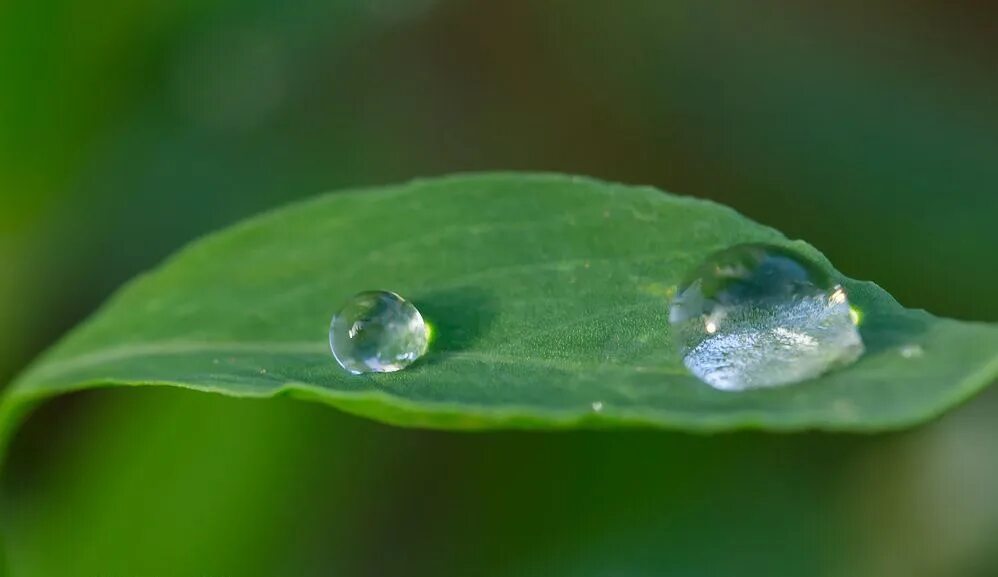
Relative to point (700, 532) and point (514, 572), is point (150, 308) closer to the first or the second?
point (514, 572)

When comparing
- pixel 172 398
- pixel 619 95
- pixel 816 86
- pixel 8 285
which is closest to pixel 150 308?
pixel 172 398

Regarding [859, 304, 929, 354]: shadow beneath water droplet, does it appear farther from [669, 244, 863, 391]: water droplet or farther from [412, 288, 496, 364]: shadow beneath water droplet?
[412, 288, 496, 364]: shadow beneath water droplet

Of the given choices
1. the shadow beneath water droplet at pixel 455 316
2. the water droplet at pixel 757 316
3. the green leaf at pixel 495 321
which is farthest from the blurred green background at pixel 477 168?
the water droplet at pixel 757 316

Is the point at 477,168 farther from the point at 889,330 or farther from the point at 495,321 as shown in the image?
the point at 889,330

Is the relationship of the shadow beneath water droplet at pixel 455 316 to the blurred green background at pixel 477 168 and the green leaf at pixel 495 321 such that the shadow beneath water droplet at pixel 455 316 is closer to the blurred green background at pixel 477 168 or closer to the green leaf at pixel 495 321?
the green leaf at pixel 495 321

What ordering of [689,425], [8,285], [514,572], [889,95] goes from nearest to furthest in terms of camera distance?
[689,425] → [514,572] → [8,285] → [889,95]

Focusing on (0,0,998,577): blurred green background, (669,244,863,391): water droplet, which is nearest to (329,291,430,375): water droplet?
(669,244,863,391): water droplet
